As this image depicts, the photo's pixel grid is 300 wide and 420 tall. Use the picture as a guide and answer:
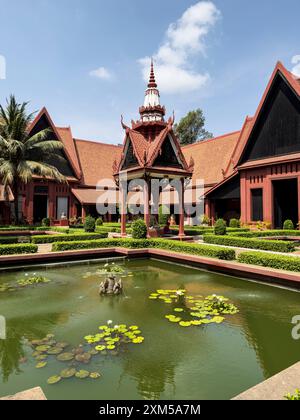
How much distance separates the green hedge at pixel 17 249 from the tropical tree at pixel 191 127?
144 feet

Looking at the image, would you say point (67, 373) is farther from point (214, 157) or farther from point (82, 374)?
point (214, 157)

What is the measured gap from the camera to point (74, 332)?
18.7ft

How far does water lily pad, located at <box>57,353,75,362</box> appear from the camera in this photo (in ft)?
15.0

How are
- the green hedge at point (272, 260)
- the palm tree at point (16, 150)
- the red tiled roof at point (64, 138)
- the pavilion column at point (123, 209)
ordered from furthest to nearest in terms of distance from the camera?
the red tiled roof at point (64, 138) < the palm tree at point (16, 150) < the pavilion column at point (123, 209) < the green hedge at point (272, 260)

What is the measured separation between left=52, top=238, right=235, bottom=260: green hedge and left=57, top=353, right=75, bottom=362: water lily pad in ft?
25.9

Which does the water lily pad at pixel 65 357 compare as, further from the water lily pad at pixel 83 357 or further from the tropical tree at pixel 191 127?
the tropical tree at pixel 191 127

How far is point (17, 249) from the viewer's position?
12539 mm

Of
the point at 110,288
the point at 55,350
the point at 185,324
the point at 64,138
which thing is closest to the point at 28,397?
the point at 55,350

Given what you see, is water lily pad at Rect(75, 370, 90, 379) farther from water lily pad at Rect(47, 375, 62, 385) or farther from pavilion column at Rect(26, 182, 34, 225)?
pavilion column at Rect(26, 182, 34, 225)

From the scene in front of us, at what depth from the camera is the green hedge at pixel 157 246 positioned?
1161 cm

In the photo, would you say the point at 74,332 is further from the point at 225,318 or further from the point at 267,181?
the point at 267,181

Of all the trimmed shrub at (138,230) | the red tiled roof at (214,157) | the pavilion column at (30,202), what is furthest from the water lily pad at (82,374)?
the pavilion column at (30,202)

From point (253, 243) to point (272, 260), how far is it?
5.54 meters

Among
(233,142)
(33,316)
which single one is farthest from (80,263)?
(233,142)
